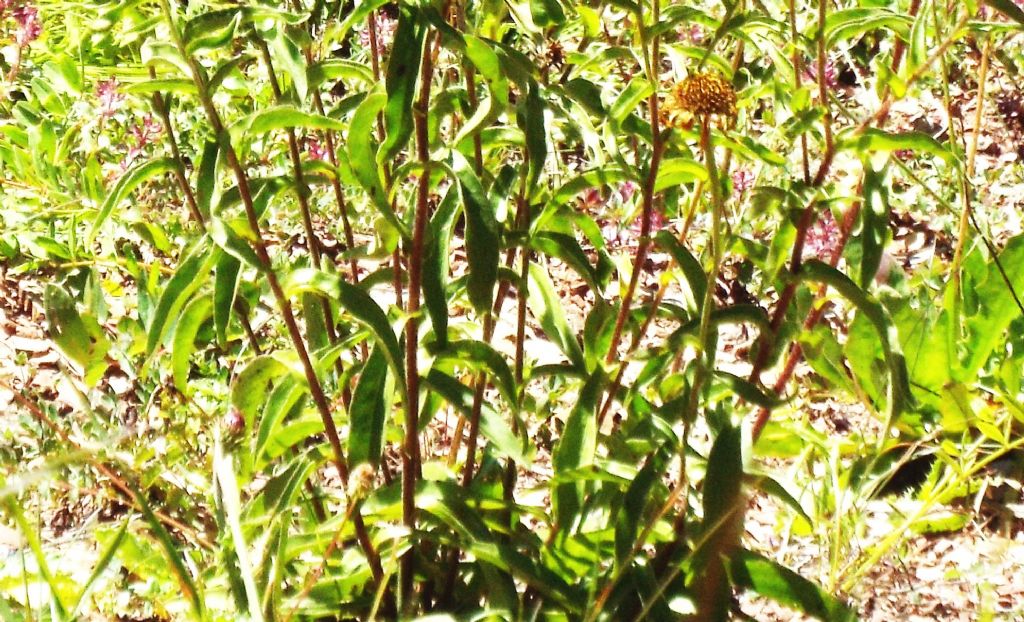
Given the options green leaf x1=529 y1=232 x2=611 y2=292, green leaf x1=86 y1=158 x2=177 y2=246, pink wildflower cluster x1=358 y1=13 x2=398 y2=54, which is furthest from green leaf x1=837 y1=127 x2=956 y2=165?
pink wildflower cluster x1=358 y1=13 x2=398 y2=54

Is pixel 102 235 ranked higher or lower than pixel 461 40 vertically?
lower

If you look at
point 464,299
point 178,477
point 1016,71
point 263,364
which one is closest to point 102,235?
point 178,477

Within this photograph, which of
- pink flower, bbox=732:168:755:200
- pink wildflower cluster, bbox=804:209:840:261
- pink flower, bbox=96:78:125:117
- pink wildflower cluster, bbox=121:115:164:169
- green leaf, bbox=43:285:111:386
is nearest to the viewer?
green leaf, bbox=43:285:111:386

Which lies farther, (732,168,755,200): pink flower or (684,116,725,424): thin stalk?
(732,168,755,200): pink flower

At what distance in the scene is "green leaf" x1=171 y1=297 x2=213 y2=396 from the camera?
1.71 metres

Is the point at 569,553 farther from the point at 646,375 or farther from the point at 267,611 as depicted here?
the point at 267,611

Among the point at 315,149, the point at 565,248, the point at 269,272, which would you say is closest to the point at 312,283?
the point at 269,272

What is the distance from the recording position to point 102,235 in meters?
3.24

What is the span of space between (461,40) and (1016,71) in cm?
298

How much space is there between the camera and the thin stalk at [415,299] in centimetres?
142

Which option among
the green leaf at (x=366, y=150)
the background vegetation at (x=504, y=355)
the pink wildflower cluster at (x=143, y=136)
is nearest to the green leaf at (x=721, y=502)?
the background vegetation at (x=504, y=355)

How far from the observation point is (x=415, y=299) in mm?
1556

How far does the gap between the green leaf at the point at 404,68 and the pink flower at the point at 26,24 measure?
2401 millimetres

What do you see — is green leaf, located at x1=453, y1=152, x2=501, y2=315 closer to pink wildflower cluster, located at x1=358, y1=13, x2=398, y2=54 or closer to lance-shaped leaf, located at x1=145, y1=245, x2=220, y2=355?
lance-shaped leaf, located at x1=145, y1=245, x2=220, y2=355
